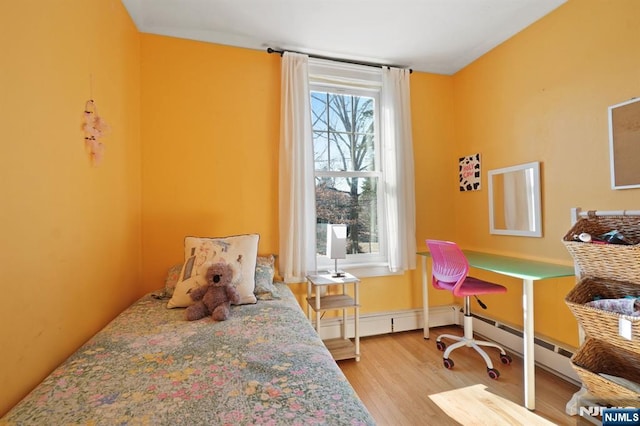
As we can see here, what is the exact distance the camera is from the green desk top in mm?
1742

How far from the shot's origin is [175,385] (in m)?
0.96

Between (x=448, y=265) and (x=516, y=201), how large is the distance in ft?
2.77

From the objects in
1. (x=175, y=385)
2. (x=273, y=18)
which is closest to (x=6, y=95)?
(x=175, y=385)

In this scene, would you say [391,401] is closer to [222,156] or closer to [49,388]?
[49,388]

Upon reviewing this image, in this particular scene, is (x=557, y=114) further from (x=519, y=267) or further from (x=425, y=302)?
(x=425, y=302)

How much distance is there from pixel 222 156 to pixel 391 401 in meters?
2.23

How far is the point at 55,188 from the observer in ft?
4.09

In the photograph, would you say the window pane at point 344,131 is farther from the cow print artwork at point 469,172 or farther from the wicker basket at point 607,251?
the wicker basket at point 607,251

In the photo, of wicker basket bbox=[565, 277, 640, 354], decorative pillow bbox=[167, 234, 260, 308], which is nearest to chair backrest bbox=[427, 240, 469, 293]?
wicker basket bbox=[565, 277, 640, 354]

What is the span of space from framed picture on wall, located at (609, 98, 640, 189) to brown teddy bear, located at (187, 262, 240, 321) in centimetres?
245

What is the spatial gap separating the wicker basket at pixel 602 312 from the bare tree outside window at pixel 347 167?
1599 mm

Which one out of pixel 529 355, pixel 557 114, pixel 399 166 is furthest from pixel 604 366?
pixel 399 166

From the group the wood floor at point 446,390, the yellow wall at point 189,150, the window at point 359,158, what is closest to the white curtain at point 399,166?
the window at point 359,158

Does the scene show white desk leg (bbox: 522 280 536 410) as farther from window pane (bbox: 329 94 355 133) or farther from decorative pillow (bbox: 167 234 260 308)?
window pane (bbox: 329 94 355 133)
